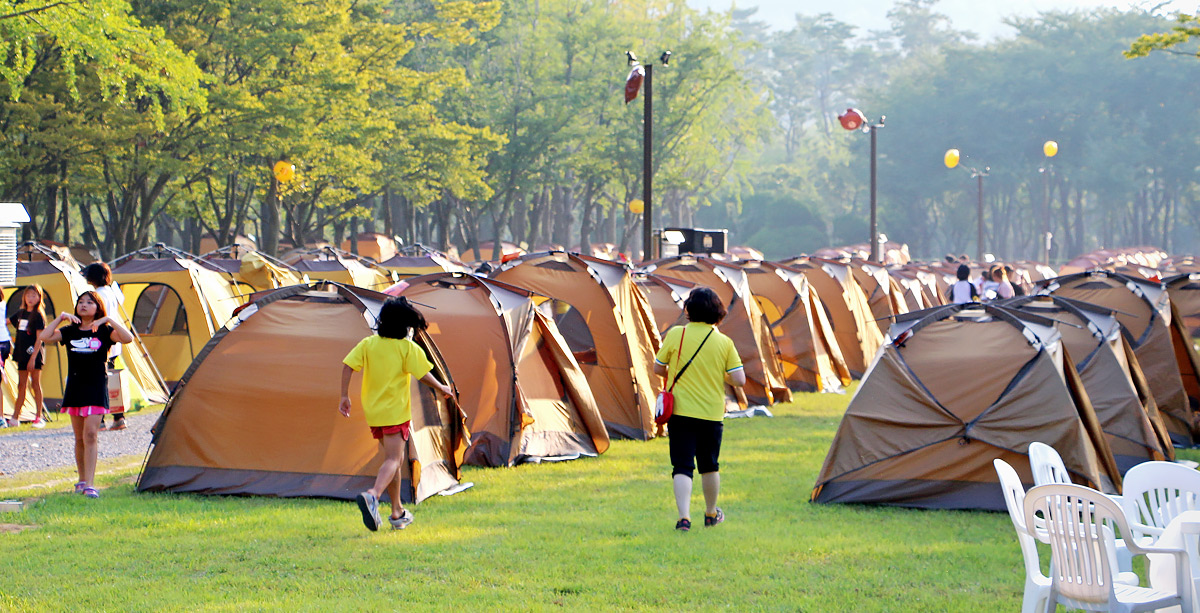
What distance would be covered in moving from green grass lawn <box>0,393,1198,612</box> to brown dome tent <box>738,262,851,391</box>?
7660mm

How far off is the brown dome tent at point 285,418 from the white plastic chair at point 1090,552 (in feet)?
16.0

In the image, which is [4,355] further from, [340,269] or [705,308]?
[340,269]

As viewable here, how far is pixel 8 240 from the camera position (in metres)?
9.02

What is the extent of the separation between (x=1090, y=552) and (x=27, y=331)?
1134cm

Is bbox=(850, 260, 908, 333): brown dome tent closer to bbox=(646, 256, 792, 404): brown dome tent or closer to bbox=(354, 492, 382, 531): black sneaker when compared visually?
bbox=(646, 256, 792, 404): brown dome tent

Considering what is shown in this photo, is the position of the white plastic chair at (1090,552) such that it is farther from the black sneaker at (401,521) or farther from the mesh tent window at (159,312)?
the mesh tent window at (159,312)

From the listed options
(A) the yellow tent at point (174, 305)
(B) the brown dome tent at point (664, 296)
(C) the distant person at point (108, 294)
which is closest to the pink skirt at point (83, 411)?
(C) the distant person at point (108, 294)

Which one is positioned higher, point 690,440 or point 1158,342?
point 690,440

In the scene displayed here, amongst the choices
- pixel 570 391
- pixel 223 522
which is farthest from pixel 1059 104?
pixel 223 522

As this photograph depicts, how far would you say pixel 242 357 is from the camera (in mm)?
8875

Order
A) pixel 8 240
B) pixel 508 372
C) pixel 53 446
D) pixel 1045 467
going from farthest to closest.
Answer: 1. pixel 53 446
2. pixel 508 372
3. pixel 8 240
4. pixel 1045 467

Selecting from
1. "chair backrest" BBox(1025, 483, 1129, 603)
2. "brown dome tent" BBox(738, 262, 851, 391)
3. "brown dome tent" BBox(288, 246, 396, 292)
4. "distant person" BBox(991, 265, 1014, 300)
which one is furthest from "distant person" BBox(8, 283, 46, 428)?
"distant person" BBox(991, 265, 1014, 300)

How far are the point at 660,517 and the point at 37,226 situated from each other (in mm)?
24263

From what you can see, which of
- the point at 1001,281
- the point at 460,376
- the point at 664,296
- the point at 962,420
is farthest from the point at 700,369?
the point at 1001,281
